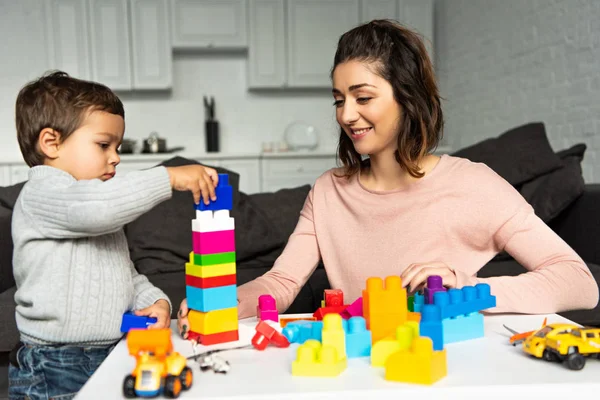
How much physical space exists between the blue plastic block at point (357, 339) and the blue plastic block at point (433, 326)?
0.08 metres

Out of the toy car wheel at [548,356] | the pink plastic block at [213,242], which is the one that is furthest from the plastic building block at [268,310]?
the toy car wheel at [548,356]

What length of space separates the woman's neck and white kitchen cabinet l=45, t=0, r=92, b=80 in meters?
4.24

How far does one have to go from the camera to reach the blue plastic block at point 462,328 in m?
1.04

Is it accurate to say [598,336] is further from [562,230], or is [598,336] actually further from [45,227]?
[562,230]

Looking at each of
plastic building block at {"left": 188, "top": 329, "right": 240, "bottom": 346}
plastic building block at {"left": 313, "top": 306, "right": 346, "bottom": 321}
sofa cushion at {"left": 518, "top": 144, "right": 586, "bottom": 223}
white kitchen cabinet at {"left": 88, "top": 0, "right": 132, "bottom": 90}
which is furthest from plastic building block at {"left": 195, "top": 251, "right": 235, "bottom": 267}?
white kitchen cabinet at {"left": 88, "top": 0, "right": 132, "bottom": 90}

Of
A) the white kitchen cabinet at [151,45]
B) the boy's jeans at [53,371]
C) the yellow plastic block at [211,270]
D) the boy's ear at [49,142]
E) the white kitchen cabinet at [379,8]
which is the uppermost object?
the white kitchen cabinet at [379,8]

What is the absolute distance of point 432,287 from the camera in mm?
1101

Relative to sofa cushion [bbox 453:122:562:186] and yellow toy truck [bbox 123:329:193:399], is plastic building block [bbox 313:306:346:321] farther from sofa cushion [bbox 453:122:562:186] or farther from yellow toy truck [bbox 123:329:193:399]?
sofa cushion [bbox 453:122:562:186]

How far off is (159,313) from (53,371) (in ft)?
0.69

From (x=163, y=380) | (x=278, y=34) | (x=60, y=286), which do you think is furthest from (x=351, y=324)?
(x=278, y=34)

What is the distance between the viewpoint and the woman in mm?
1461

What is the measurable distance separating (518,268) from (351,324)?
5.86ft

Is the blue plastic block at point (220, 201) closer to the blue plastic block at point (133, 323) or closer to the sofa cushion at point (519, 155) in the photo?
the blue plastic block at point (133, 323)

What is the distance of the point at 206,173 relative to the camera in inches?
42.0
